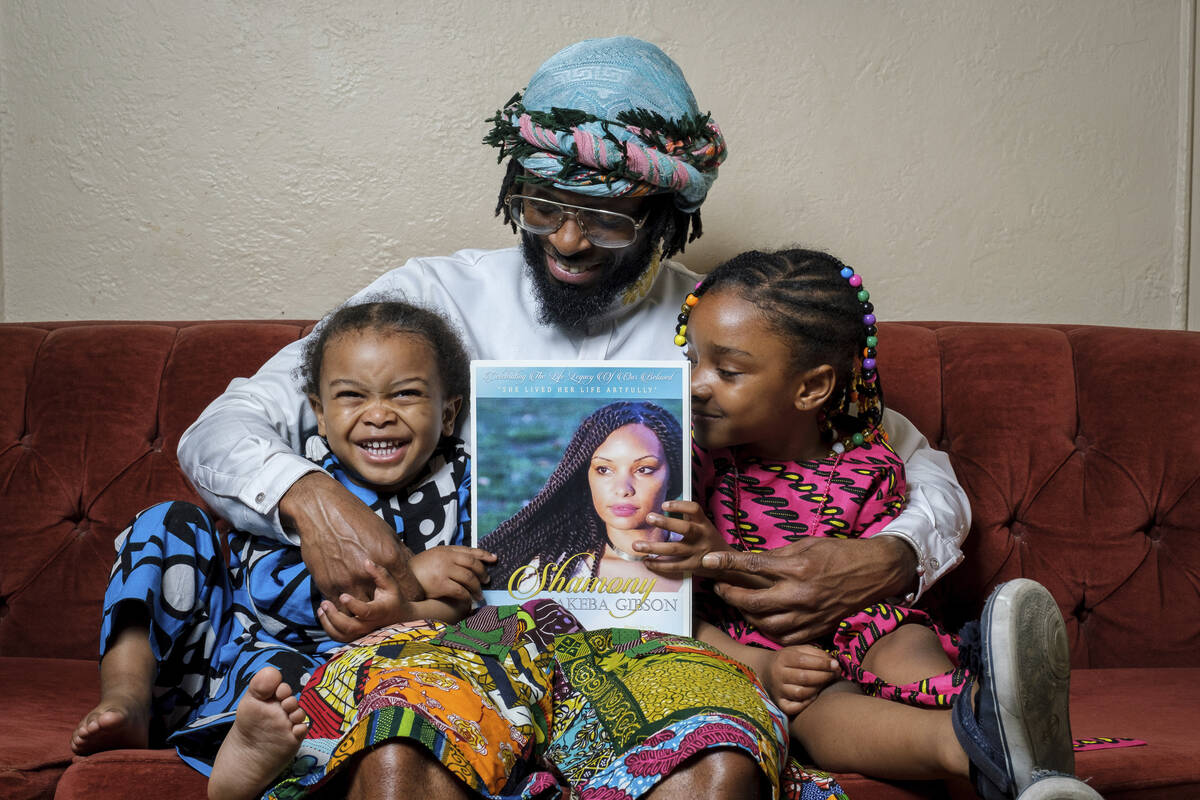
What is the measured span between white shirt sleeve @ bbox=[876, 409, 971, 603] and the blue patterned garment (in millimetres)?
793

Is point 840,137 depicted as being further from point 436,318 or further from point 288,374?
point 288,374

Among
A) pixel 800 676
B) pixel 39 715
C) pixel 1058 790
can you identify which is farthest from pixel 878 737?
pixel 39 715

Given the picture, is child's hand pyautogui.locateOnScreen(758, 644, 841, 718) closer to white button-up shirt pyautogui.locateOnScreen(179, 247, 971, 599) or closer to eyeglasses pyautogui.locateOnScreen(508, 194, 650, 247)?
white button-up shirt pyautogui.locateOnScreen(179, 247, 971, 599)

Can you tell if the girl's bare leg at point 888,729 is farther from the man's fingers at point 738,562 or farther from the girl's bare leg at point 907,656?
the man's fingers at point 738,562

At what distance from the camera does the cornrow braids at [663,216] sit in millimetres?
2021

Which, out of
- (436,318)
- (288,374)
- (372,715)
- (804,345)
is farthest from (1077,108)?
(372,715)

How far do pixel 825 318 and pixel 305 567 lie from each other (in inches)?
38.6

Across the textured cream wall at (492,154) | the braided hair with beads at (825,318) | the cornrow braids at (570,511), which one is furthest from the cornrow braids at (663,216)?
the cornrow braids at (570,511)

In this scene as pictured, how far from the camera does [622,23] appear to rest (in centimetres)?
248

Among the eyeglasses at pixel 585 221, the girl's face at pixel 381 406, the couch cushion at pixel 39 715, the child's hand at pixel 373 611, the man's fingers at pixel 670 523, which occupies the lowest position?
the couch cushion at pixel 39 715

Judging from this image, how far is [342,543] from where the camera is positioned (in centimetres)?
159

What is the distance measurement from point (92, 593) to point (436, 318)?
37.3 inches

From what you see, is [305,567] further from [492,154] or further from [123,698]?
[492,154]

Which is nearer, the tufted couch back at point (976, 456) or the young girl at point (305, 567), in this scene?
the young girl at point (305, 567)
